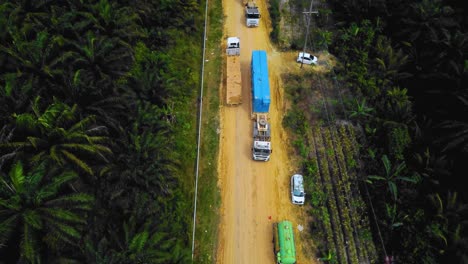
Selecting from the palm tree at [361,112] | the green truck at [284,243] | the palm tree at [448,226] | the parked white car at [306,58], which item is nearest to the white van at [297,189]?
the green truck at [284,243]

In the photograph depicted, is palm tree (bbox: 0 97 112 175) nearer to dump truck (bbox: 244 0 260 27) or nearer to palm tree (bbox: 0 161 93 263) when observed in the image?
palm tree (bbox: 0 161 93 263)

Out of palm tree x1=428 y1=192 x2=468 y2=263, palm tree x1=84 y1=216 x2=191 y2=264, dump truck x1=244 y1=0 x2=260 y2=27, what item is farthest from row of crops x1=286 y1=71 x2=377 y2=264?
palm tree x1=84 y1=216 x2=191 y2=264

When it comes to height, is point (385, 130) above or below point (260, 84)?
below

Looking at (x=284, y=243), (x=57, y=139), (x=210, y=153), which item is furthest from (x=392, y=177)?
(x=57, y=139)

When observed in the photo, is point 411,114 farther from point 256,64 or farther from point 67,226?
point 67,226

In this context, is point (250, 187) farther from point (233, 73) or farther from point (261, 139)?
point (233, 73)

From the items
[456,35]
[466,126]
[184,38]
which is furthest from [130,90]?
[456,35]

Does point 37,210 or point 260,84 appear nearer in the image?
point 37,210
